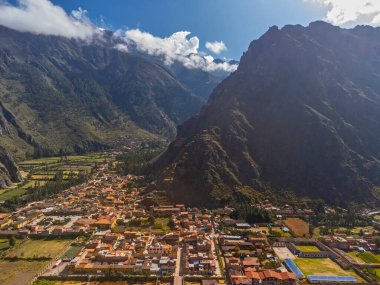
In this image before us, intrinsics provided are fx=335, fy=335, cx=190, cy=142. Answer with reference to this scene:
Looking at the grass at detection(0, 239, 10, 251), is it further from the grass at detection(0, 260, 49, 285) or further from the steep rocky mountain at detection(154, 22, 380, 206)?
the steep rocky mountain at detection(154, 22, 380, 206)

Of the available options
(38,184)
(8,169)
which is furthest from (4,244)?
(8,169)

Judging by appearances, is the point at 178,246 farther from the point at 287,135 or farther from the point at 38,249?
the point at 287,135

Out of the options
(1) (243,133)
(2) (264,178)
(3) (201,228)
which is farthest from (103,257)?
(1) (243,133)

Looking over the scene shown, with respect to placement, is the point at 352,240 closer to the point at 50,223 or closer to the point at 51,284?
the point at 51,284

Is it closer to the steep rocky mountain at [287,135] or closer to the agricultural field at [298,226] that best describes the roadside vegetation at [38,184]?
the steep rocky mountain at [287,135]

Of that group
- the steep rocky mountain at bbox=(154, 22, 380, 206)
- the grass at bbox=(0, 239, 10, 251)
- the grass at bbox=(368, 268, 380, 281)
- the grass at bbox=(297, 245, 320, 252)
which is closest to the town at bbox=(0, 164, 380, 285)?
the grass at bbox=(297, 245, 320, 252)
